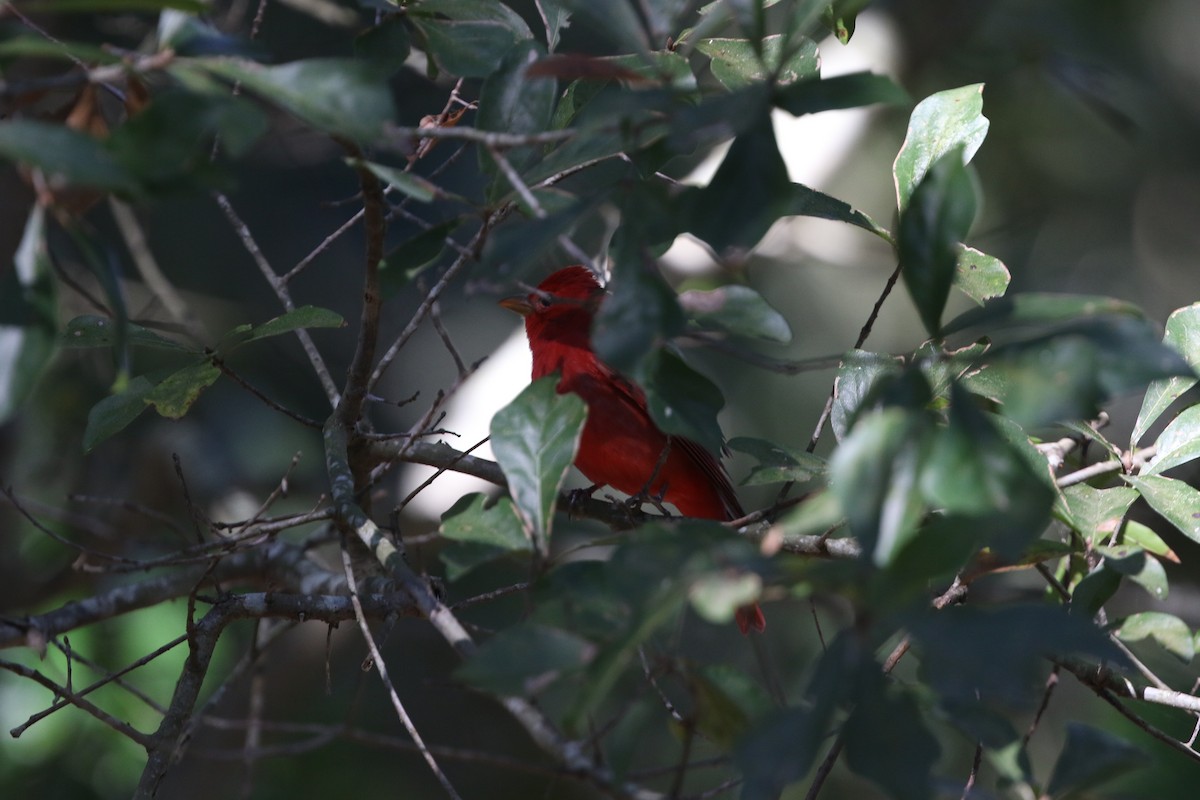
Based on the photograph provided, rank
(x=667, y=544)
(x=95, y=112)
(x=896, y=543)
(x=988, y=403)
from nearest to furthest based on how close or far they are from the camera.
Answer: (x=896, y=543) < (x=667, y=544) < (x=95, y=112) < (x=988, y=403)

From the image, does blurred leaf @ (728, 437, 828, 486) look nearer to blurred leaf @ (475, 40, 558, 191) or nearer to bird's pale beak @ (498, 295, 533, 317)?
blurred leaf @ (475, 40, 558, 191)

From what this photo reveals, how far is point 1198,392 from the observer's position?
262cm

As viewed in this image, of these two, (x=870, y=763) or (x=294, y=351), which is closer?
(x=870, y=763)

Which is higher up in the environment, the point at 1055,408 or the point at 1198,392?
the point at 1055,408

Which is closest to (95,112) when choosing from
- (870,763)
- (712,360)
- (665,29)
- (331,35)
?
(665,29)

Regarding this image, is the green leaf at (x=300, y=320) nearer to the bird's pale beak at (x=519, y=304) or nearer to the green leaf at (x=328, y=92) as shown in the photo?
the green leaf at (x=328, y=92)

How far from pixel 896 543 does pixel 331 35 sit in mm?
5060

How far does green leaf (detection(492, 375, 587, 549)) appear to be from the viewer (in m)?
1.53

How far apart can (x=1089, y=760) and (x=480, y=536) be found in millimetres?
810

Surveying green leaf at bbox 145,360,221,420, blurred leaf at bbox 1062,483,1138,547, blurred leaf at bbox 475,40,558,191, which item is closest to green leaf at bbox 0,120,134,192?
blurred leaf at bbox 475,40,558,191

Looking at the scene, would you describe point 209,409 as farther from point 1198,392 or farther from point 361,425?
point 1198,392

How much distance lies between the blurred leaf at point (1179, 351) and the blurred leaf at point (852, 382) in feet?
1.83

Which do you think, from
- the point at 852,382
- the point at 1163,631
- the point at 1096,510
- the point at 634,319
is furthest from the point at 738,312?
the point at 1163,631

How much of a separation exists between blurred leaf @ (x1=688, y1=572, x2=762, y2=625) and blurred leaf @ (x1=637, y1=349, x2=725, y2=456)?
0.47 metres
